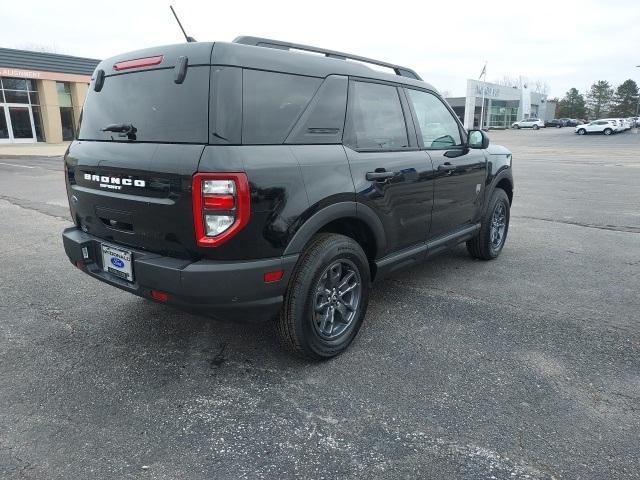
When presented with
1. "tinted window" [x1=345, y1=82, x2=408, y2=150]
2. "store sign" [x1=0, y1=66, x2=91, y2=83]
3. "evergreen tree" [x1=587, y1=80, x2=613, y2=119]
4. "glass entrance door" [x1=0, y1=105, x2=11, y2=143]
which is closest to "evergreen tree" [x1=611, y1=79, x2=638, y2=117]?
"evergreen tree" [x1=587, y1=80, x2=613, y2=119]

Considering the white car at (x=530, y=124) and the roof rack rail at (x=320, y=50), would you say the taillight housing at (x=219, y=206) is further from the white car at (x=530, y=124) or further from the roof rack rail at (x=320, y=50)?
the white car at (x=530, y=124)

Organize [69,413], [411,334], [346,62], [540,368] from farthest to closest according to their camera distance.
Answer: [411,334] → [346,62] → [540,368] → [69,413]

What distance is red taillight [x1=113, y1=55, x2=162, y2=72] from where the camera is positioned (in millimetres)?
2814

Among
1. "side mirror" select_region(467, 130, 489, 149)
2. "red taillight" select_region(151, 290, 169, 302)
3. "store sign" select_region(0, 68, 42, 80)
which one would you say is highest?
"store sign" select_region(0, 68, 42, 80)

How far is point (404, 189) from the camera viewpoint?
3.55m

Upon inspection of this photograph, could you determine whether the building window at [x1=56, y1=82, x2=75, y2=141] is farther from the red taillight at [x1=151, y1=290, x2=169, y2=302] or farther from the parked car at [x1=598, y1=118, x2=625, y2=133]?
the parked car at [x1=598, y1=118, x2=625, y2=133]

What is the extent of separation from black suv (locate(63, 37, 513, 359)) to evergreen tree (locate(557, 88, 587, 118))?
108 meters

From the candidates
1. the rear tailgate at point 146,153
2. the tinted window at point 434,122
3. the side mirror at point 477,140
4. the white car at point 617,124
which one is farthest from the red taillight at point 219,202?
the white car at point 617,124

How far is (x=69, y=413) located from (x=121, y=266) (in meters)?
0.86

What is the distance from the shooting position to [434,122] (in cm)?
416

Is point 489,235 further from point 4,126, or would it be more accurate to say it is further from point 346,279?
point 4,126

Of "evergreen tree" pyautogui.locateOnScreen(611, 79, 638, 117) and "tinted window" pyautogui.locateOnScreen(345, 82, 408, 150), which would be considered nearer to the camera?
"tinted window" pyautogui.locateOnScreen(345, 82, 408, 150)

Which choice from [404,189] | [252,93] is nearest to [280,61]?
[252,93]

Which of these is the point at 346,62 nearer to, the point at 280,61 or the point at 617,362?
the point at 280,61
